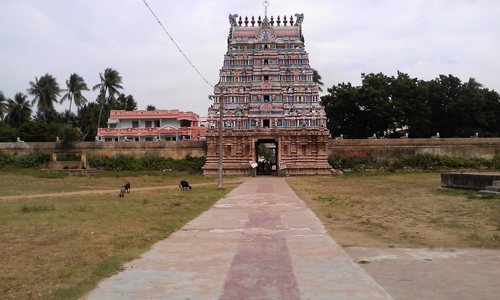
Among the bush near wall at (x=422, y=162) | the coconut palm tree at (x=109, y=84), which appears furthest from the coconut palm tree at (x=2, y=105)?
the bush near wall at (x=422, y=162)

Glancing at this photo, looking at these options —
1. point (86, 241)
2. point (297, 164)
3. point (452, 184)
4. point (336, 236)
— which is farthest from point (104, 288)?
point (297, 164)

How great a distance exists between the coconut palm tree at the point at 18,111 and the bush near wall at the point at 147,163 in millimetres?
26997

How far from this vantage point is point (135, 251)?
8.00 meters

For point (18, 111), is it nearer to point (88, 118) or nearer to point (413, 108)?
point (88, 118)

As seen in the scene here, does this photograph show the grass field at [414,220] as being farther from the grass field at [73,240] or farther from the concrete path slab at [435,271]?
the grass field at [73,240]

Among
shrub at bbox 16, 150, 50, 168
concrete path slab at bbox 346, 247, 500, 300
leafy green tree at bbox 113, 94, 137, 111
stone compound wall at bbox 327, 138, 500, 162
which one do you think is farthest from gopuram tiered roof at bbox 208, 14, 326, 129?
leafy green tree at bbox 113, 94, 137, 111

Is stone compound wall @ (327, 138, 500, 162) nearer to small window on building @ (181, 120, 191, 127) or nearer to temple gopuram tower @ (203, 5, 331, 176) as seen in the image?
temple gopuram tower @ (203, 5, 331, 176)

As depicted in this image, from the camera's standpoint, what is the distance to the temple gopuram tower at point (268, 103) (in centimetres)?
4197

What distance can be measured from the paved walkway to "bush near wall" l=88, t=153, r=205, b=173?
32.8 meters

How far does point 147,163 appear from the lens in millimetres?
44125

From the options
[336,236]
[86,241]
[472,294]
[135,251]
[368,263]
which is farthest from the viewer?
[336,236]

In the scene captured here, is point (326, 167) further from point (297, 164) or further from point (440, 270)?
point (440, 270)

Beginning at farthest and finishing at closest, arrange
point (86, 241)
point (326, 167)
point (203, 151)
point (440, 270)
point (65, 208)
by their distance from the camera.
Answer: point (203, 151) → point (326, 167) → point (65, 208) → point (86, 241) → point (440, 270)

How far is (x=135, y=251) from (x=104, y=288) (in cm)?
239
